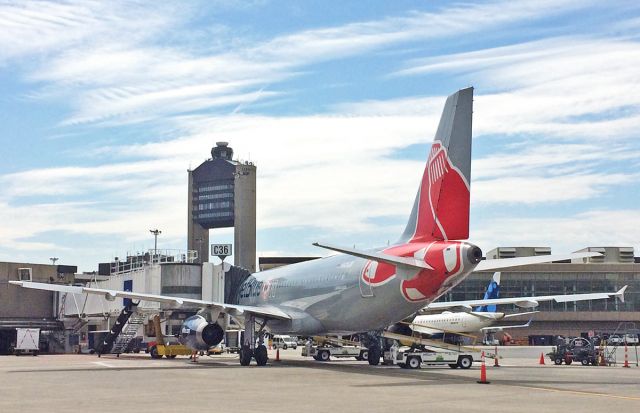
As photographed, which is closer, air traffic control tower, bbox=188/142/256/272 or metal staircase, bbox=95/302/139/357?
metal staircase, bbox=95/302/139/357

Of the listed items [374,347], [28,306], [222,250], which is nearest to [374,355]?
[374,347]

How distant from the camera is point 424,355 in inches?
1487

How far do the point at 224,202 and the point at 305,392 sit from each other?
130388 mm

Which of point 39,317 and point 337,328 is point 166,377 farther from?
point 39,317

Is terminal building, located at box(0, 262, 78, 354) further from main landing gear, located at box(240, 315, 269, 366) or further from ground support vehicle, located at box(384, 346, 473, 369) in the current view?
ground support vehicle, located at box(384, 346, 473, 369)

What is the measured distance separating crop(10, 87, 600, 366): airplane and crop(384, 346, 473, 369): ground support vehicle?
264 cm

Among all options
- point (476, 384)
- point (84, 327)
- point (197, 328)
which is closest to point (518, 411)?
point (476, 384)

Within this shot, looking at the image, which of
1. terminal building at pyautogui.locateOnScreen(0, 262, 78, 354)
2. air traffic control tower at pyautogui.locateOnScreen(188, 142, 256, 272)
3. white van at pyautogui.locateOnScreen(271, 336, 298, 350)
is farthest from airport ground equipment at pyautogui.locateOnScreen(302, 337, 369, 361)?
air traffic control tower at pyautogui.locateOnScreen(188, 142, 256, 272)

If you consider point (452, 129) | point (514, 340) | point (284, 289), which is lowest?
point (514, 340)

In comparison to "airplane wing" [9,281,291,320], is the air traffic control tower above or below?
above

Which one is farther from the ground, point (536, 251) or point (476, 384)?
point (536, 251)

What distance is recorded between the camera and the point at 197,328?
39938mm

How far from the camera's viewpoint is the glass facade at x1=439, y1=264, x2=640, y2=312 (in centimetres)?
11081

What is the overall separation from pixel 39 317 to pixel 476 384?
198 feet
